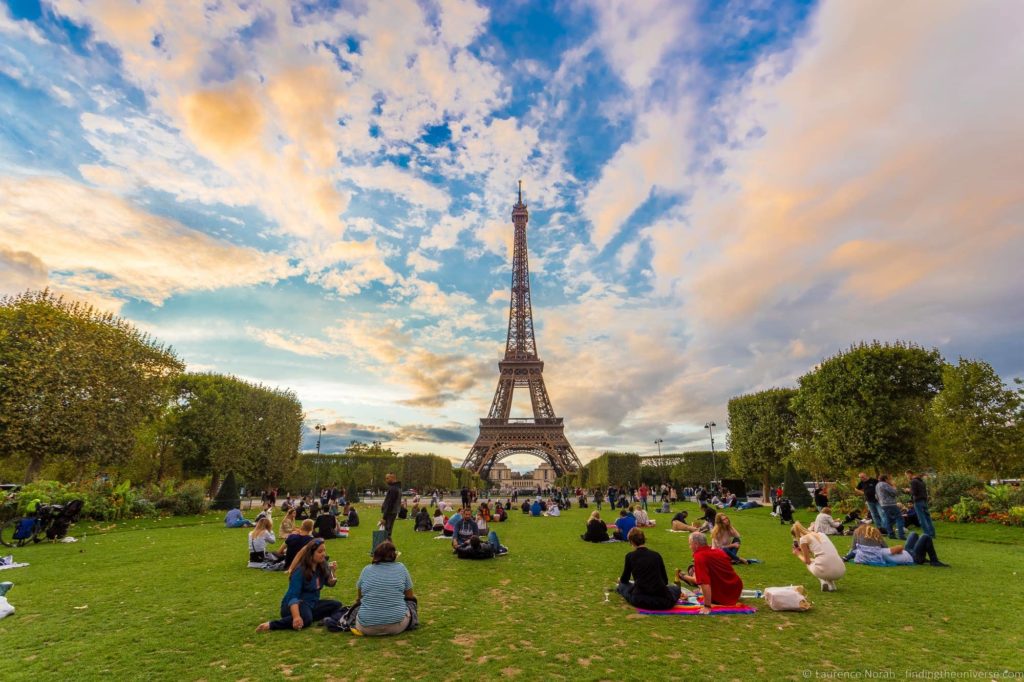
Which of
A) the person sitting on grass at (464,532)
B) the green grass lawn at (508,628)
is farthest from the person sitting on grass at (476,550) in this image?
the green grass lawn at (508,628)

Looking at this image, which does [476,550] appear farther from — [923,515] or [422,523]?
[923,515]

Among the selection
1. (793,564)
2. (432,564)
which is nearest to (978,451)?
(793,564)

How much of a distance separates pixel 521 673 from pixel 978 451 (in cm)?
3133

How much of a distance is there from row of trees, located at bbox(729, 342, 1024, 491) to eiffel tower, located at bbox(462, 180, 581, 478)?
3627cm

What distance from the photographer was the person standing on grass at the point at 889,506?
520 inches

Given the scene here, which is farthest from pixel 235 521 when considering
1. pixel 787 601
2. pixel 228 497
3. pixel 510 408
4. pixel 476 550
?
pixel 510 408

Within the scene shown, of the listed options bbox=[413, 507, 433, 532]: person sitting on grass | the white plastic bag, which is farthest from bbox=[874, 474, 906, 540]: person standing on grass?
bbox=[413, 507, 433, 532]: person sitting on grass

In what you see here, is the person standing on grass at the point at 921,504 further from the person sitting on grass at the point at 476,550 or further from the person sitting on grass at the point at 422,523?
the person sitting on grass at the point at 422,523

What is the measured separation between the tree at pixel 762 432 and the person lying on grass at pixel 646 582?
109 feet

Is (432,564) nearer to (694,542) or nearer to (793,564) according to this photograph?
(694,542)

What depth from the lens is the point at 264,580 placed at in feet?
30.8

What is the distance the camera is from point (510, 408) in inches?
2638

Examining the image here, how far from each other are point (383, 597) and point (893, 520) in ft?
48.6

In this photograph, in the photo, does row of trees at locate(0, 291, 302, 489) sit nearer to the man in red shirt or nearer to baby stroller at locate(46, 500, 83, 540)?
baby stroller at locate(46, 500, 83, 540)
